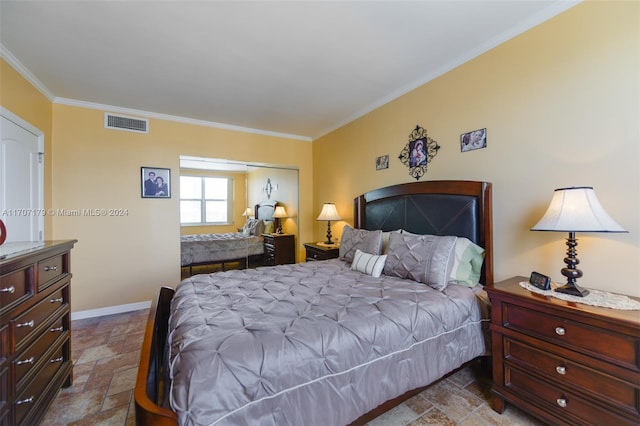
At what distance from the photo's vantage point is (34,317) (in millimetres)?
1477

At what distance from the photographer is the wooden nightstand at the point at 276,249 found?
4492mm

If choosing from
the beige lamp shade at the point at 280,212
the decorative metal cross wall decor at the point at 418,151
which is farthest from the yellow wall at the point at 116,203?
the decorative metal cross wall decor at the point at 418,151

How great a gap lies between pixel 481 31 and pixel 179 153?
3.77 meters

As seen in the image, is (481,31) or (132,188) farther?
(132,188)

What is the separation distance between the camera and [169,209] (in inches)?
148

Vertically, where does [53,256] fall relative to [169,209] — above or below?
below

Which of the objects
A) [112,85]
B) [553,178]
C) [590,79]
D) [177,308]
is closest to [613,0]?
[590,79]

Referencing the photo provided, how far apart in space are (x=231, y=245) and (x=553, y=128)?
4.11m

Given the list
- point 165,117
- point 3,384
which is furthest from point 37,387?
point 165,117

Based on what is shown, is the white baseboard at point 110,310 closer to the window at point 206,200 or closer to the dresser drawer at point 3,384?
the window at point 206,200

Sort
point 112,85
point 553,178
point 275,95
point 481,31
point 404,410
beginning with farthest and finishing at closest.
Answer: point 275,95 < point 112,85 < point 481,31 < point 553,178 < point 404,410

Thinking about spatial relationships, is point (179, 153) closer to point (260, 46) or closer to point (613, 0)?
point (260, 46)

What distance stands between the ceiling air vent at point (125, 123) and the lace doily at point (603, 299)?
14.9ft

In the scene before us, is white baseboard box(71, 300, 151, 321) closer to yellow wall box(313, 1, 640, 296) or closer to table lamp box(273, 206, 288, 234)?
table lamp box(273, 206, 288, 234)
